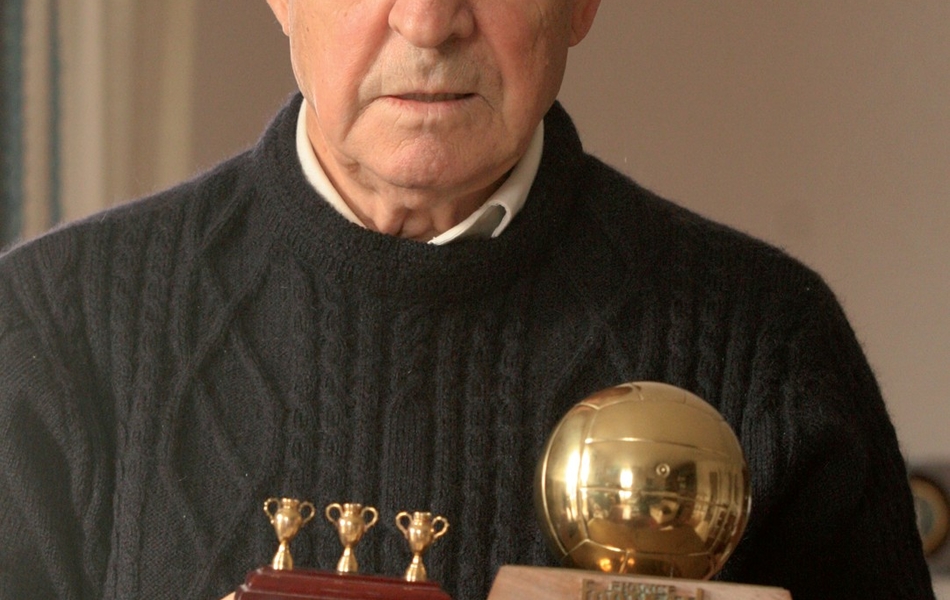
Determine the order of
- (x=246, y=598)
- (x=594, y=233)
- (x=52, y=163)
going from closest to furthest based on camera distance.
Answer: (x=246, y=598) < (x=594, y=233) < (x=52, y=163)

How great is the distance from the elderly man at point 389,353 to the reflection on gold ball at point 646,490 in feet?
1.23

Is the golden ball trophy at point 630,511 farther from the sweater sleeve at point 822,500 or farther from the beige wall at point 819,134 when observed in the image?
the beige wall at point 819,134

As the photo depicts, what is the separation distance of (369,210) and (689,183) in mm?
1672

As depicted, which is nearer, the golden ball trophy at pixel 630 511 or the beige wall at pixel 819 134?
the golden ball trophy at pixel 630 511

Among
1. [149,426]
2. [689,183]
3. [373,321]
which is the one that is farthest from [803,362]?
[689,183]

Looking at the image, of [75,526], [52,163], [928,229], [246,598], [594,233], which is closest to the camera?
[246,598]

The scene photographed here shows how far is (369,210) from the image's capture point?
1393mm

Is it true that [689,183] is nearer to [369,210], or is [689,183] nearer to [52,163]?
[52,163]

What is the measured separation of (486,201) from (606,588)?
582mm

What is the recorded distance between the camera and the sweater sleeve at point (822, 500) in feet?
4.36

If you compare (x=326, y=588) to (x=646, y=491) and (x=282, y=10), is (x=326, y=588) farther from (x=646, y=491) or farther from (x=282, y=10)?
(x=282, y=10)

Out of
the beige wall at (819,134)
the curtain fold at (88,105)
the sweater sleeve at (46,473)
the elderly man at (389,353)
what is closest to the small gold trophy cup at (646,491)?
the elderly man at (389,353)

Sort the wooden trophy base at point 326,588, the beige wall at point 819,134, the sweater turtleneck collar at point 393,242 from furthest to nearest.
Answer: the beige wall at point 819,134, the sweater turtleneck collar at point 393,242, the wooden trophy base at point 326,588

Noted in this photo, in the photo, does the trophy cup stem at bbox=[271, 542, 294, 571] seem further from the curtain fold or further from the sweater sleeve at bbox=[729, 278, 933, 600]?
the curtain fold
